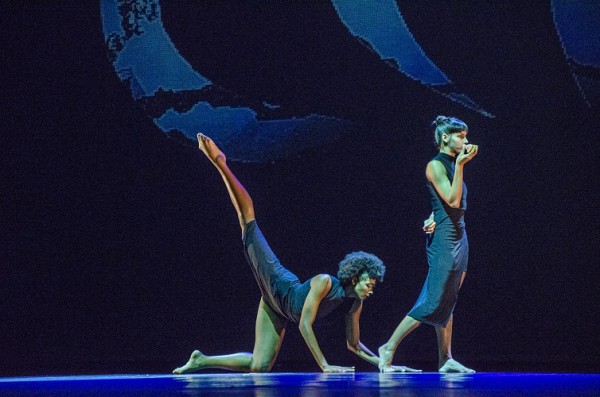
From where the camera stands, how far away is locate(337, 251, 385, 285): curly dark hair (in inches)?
168

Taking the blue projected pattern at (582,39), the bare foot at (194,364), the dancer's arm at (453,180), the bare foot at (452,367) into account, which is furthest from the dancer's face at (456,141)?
the bare foot at (194,364)

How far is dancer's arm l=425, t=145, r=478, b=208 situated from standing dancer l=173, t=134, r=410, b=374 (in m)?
0.56

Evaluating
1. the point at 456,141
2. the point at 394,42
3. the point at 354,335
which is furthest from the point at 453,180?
the point at 394,42

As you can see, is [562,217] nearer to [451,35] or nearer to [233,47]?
[451,35]

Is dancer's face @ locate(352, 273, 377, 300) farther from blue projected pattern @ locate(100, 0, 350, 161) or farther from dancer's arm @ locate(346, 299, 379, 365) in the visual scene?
blue projected pattern @ locate(100, 0, 350, 161)

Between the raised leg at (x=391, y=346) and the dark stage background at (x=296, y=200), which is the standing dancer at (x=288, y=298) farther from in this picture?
the dark stage background at (x=296, y=200)

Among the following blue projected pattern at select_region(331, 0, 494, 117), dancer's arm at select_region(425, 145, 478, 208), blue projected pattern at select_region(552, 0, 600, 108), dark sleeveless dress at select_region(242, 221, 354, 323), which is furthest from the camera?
blue projected pattern at select_region(331, 0, 494, 117)

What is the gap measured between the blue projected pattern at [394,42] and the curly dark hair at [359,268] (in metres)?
1.52

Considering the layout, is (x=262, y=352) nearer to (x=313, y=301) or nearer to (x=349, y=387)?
(x=313, y=301)

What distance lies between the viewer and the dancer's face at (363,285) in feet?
14.0

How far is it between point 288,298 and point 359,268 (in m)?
0.45

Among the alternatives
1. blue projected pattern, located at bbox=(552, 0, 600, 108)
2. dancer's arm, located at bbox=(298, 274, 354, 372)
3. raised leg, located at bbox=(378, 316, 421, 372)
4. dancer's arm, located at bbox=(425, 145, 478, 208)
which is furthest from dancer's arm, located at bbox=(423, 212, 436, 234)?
blue projected pattern, located at bbox=(552, 0, 600, 108)

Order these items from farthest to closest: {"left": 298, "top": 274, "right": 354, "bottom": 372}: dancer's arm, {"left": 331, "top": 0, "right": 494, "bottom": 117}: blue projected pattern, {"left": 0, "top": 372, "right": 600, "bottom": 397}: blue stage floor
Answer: {"left": 331, "top": 0, "right": 494, "bottom": 117}: blue projected pattern
{"left": 298, "top": 274, "right": 354, "bottom": 372}: dancer's arm
{"left": 0, "top": 372, "right": 600, "bottom": 397}: blue stage floor

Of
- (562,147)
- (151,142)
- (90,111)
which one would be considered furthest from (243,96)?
(562,147)
